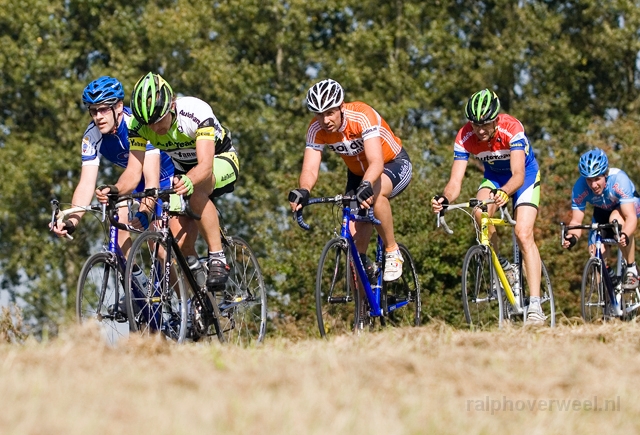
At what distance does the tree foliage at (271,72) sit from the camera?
42625mm

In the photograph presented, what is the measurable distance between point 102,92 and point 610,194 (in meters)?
6.63

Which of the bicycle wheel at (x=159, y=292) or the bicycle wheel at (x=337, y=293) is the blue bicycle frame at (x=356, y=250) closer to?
the bicycle wheel at (x=337, y=293)

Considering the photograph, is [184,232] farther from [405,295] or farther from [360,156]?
[405,295]

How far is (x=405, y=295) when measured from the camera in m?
11.5

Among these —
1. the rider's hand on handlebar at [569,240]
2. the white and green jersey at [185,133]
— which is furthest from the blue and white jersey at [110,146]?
the rider's hand on handlebar at [569,240]

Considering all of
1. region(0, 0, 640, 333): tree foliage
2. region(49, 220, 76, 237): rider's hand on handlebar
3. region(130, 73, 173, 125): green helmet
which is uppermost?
region(0, 0, 640, 333): tree foliage

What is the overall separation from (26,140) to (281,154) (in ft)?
32.6

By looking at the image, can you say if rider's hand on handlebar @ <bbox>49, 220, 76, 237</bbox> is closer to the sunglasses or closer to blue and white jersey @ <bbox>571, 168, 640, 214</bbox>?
the sunglasses

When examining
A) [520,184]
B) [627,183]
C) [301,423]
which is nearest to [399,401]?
[301,423]

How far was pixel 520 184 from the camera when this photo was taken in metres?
10.8

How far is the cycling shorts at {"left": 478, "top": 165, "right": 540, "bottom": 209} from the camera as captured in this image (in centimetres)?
1148

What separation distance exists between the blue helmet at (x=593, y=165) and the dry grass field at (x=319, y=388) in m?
6.33

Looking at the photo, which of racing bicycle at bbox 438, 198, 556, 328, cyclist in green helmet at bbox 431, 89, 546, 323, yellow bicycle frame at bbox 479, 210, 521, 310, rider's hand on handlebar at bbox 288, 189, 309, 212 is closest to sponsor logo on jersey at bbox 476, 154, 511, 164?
cyclist in green helmet at bbox 431, 89, 546, 323

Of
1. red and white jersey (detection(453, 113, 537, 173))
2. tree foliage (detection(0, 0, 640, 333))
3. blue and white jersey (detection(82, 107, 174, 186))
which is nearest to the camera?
blue and white jersey (detection(82, 107, 174, 186))
